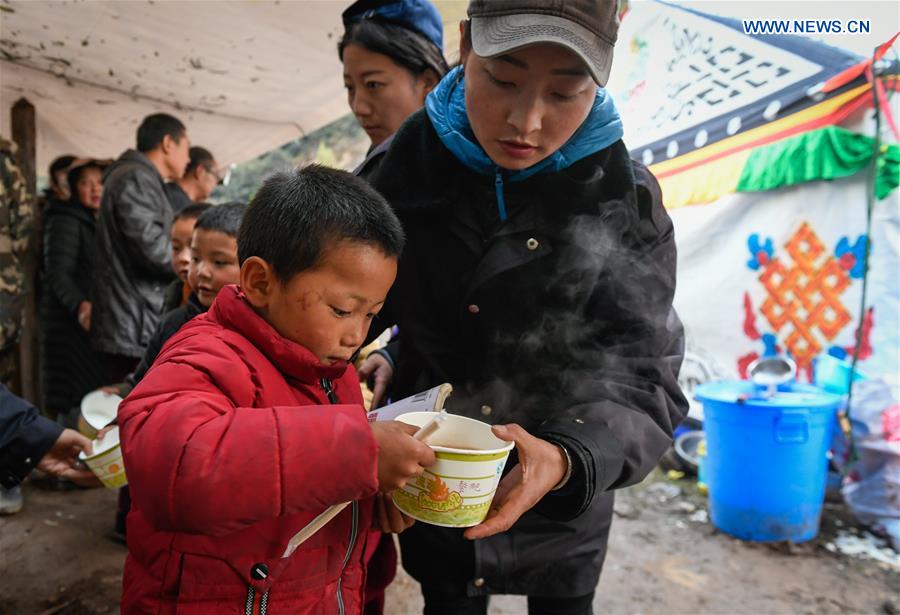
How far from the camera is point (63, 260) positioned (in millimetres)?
4113

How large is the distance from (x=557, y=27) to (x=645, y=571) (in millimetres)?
2995

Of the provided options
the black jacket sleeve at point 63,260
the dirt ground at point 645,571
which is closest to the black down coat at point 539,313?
the dirt ground at point 645,571

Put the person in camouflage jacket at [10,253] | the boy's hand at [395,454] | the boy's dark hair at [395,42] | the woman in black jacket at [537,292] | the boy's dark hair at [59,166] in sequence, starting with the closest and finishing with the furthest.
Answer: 1. the boy's hand at [395,454]
2. the woman in black jacket at [537,292]
3. the boy's dark hair at [395,42]
4. the person in camouflage jacket at [10,253]
5. the boy's dark hair at [59,166]

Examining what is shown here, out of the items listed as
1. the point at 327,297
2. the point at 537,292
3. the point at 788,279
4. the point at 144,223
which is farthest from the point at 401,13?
the point at 788,279

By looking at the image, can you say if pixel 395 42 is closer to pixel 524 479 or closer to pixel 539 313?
pixel 539 313

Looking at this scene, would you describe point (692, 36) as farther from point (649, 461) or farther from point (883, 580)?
point (883, 580)

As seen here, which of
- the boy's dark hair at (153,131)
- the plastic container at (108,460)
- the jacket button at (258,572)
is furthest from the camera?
the boy's dark hair at (153,131)

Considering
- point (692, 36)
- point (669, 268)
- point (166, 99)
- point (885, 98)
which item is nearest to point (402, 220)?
point (669, 268)

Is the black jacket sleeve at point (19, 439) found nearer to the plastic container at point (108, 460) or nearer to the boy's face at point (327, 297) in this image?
the plastic container at point (108, 460)

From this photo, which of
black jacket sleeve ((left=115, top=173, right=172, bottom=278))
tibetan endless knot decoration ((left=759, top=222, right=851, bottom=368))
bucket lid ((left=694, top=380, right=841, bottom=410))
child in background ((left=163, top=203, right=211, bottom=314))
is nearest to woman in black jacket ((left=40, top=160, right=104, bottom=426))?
black jacket sleeve ((left=115, top=173, right=172, bottom=278))

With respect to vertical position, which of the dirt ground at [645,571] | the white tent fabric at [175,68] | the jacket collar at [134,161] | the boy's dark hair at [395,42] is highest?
the white tent fabric at [175,68]

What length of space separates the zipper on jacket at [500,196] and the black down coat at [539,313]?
0.02 m

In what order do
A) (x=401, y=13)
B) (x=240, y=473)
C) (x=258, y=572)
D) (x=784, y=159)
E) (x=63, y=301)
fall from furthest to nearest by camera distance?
(x=63, y=301)
(x=784, y=159)
(x=401, y=13)
(x=258, y=572)
(x=240, y=473)

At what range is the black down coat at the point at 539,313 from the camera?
1312 millimetres
